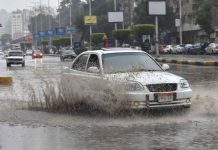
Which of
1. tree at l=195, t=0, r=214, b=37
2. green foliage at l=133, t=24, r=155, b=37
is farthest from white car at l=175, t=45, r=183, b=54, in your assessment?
green foliage at l=133, t=24, r=155, b=37

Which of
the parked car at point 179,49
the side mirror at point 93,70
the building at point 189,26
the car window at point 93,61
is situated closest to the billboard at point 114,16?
the parked car at point 179,49

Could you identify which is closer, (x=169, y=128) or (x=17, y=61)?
(x=169, y=128)

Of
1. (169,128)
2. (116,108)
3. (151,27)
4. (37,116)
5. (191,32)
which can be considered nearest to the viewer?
(169,128)

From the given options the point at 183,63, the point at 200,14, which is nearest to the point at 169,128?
the point at 183,63

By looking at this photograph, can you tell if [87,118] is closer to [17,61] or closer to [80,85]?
[80,85]

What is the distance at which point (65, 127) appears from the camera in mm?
10758

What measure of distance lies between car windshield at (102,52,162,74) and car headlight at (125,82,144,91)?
Answer: 0.90 meters

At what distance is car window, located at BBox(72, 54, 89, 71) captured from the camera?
14.1 m

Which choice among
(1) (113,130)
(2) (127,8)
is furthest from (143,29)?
(2) (127,8)

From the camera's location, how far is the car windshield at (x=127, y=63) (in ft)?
42.0

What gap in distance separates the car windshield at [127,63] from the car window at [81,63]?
0.83 m

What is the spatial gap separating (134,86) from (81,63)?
3.01m

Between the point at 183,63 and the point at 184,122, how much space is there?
3169cm

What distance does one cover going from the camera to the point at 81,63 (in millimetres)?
14367
